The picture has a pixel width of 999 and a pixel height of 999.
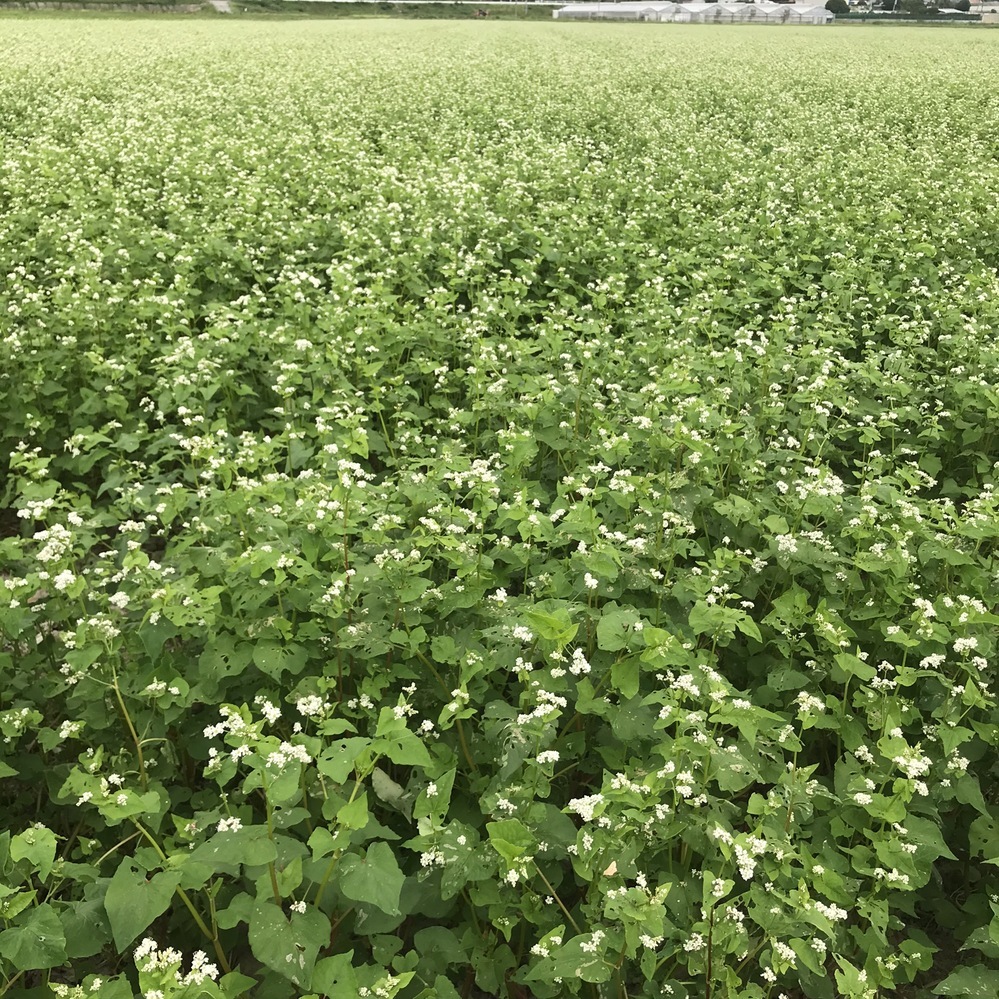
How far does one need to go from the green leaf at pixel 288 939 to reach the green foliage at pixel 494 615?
1 centimetres

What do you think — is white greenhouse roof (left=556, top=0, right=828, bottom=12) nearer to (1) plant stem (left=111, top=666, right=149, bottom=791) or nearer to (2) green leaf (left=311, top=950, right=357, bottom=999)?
(1) plant stem (left=111, top=666, right=149, bottom=791)

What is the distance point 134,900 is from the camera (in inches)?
91.2

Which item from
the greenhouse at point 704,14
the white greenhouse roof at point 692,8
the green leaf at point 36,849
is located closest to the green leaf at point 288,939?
the green leaf at point 36,849

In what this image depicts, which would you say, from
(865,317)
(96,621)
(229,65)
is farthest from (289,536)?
(229,65)

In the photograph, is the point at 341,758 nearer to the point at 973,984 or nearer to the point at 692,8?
the point at 973,984

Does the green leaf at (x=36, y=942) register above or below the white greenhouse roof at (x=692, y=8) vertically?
below

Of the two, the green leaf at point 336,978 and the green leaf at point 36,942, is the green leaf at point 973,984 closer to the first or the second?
the green leaf at point 336,978

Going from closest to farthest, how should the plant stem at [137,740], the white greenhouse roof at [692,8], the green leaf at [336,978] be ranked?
1. the green leaf at [336,978]
2. the plant stem at [137,740]
3. the white greenhouse roof at [692,8]

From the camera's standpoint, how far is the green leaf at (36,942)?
2.20 meters

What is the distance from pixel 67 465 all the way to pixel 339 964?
15.5 ft

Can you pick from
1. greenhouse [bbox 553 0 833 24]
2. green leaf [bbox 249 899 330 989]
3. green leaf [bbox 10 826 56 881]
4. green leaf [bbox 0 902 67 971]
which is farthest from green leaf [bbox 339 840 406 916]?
greenhouse [bbox 553 0 833 24]

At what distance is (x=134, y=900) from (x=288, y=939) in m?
0.52

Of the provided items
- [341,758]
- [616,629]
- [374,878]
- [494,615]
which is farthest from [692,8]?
[374,878]

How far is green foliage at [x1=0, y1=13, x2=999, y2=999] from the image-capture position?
2572 mm
